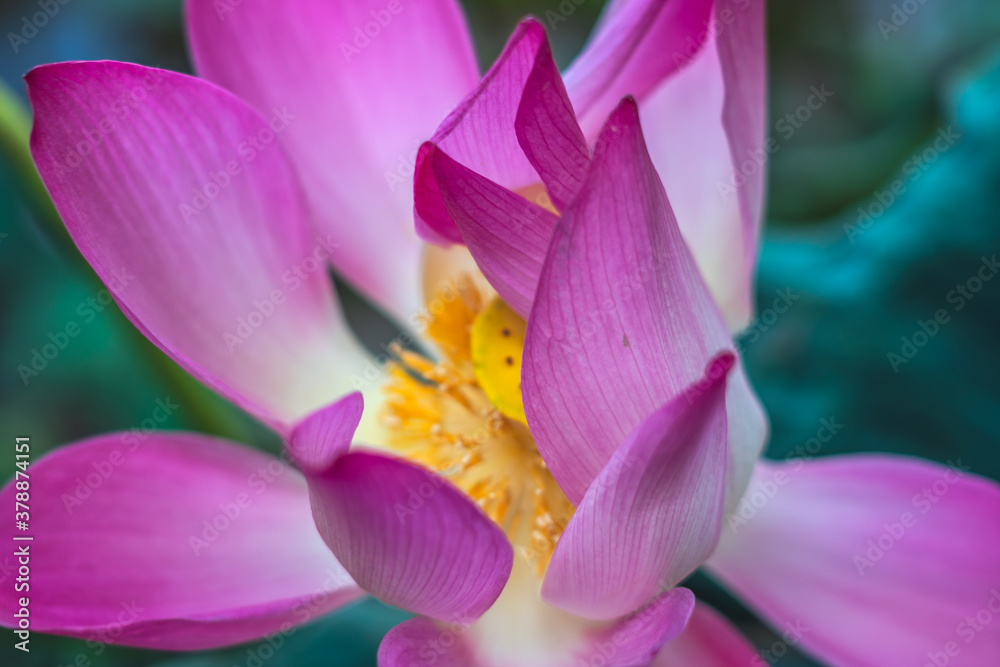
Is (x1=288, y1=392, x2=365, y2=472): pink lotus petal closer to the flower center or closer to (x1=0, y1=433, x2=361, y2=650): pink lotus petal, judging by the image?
(x1=0, y1=433, x2=361, y2=650): pink lotus petal

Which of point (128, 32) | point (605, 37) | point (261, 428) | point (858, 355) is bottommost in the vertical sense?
point (261, 428)

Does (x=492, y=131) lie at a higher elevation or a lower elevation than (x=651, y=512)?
higher

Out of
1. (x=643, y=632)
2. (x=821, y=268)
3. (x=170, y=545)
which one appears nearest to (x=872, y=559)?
(x=643, y=632)

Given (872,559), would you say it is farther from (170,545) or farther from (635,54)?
(170,545)

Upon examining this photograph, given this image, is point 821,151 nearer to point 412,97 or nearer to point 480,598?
point 412,97

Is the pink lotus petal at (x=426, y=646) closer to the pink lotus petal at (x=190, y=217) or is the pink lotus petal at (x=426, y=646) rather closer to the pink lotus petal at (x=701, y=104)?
the pink lotus petal at (x=190, y=217)

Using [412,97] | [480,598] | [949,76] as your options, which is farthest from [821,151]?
[480,598]
